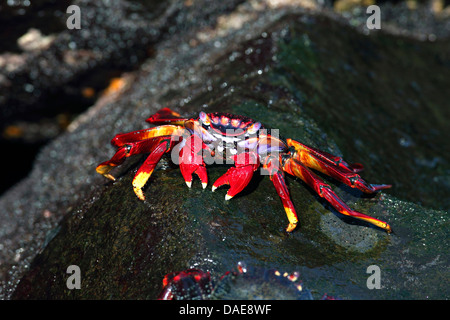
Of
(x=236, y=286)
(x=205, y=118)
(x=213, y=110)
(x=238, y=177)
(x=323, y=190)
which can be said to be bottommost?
(x=236, y=286)

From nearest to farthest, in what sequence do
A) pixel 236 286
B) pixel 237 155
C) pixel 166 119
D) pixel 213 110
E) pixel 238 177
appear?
1. pixel 236 286
2. pixel 238 177
3. pixel 237 155
4. pixel 166 119
5. pixel 213 110

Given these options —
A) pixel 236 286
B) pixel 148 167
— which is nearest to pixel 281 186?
pixel 236 286

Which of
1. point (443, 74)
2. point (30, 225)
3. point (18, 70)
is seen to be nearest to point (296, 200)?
point (30, 225)

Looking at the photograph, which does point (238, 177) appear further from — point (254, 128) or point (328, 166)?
point (328, 166)

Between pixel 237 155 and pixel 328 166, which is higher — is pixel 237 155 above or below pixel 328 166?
above

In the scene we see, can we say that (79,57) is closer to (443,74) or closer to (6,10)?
(6,10)

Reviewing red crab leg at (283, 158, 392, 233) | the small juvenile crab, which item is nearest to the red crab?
red crab leg at (283, 158, 392, 233)

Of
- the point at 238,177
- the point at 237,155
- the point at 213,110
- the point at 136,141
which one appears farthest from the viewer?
the point at 213,110
